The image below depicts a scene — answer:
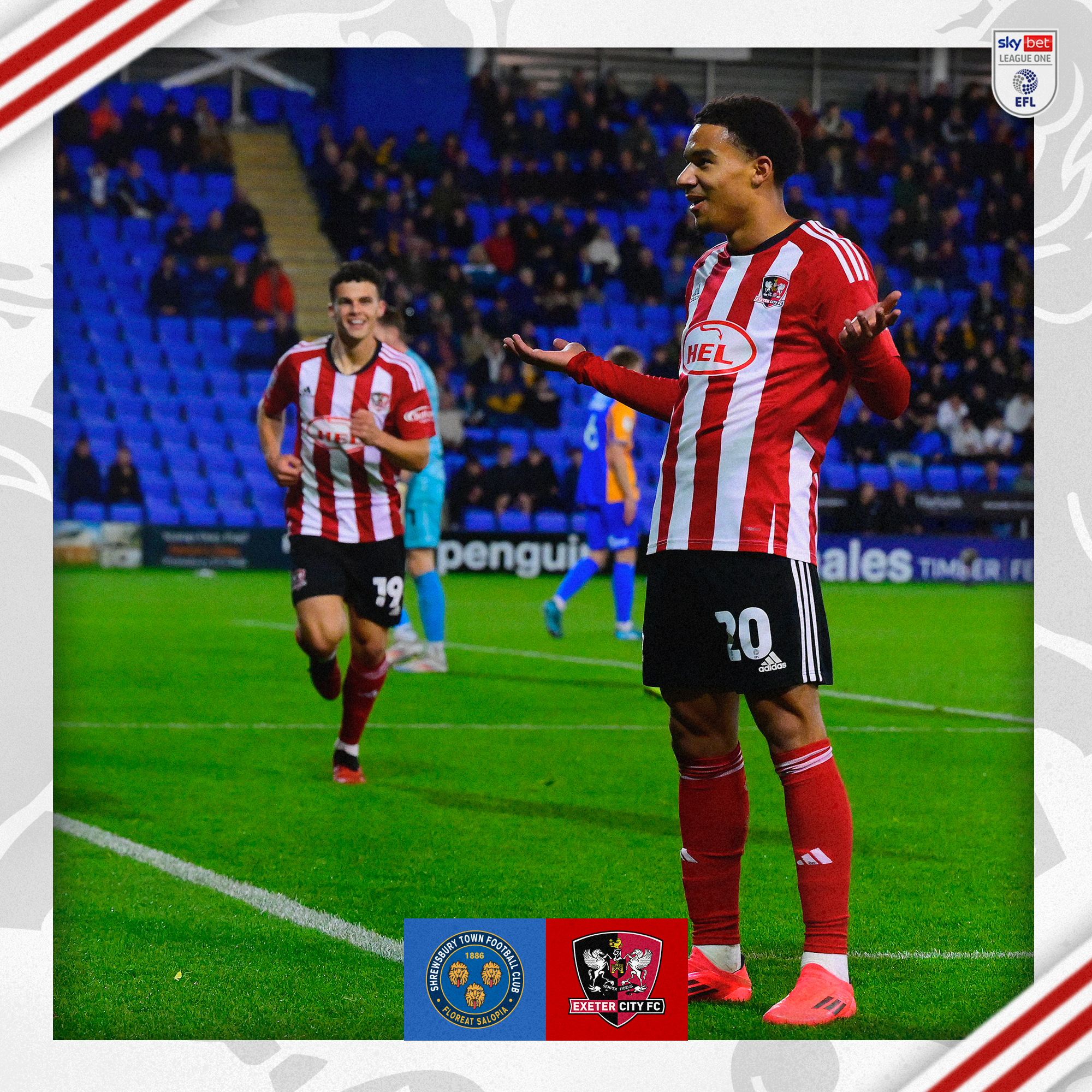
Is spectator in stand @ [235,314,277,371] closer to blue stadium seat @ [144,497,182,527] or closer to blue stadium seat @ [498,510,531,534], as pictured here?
blue stadium seat @ [144,497,182,527]

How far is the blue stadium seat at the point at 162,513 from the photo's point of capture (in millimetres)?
15031

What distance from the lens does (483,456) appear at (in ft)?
51.3

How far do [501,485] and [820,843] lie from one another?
1232 centimetres

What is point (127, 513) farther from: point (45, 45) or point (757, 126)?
point (757, 126)

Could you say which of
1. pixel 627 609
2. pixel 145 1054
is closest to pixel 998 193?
pixel 627 609

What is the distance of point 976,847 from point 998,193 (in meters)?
9.42

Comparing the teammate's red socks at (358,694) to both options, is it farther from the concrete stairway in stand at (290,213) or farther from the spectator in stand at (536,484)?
the concrete stairway in stand at (290,213)

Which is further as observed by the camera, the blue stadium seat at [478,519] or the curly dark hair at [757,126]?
the blue stadium seat at [478,519]

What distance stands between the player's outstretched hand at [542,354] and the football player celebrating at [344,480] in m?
1.98

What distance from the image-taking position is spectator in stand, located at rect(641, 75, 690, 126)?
16.5 metres

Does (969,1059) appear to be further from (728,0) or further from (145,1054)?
(728,0)

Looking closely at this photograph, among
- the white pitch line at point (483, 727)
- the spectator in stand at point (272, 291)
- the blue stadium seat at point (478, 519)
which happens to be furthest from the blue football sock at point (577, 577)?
the spectator in stand at point (272, 291)

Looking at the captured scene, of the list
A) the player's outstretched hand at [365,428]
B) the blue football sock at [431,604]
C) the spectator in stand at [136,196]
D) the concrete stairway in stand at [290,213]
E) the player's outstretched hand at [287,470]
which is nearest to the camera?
the player's outstretched hand at [365,428]

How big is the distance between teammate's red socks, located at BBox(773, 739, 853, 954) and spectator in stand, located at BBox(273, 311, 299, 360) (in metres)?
14.1
